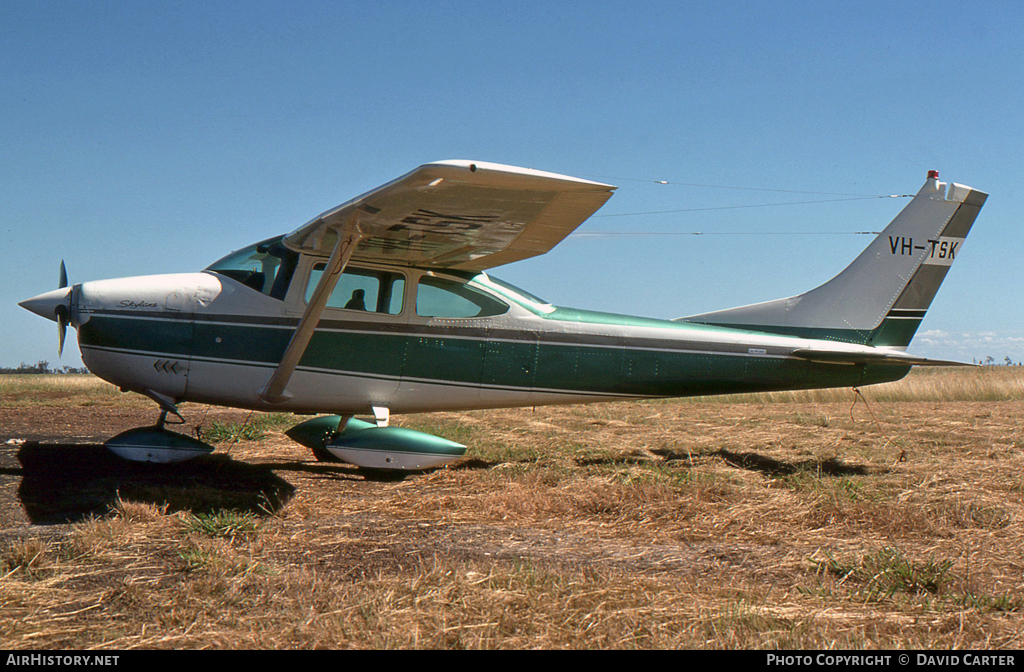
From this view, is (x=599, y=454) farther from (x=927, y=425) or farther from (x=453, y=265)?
(x=927, y=425)

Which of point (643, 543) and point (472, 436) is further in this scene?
point (472, 436)

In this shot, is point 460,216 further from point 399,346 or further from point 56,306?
point 56,306

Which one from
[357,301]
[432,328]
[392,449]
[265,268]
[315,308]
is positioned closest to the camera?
[315,308]

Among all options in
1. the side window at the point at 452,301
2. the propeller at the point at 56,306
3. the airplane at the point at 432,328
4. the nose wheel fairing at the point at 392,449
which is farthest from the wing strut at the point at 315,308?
the propeller at the point at 56,306

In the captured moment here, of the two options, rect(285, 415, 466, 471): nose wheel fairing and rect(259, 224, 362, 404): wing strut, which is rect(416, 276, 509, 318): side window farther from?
rect(285, 415, 466, 471): nose wheel fairing

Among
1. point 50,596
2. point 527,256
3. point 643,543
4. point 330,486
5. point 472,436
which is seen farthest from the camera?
point 472,436

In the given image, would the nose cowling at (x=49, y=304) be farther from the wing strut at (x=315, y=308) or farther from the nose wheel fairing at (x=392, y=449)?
the nose wheel fairing at (x=392, y=449)

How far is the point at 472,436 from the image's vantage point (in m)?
8.88

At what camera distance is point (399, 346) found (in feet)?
21.7

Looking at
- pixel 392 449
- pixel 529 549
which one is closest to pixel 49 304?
pixel 392 449

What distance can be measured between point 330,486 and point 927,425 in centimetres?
830

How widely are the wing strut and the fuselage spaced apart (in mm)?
347

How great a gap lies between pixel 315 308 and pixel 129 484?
208 cm

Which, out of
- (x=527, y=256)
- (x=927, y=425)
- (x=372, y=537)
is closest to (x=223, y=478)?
(x=372, y=537)
